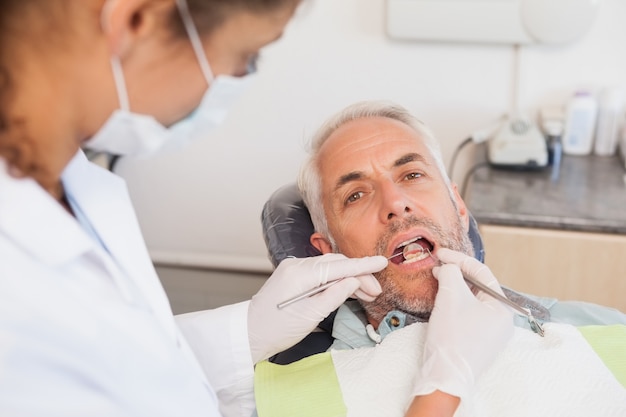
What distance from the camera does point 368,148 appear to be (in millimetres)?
1483

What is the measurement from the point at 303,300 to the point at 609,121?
133 centimetres

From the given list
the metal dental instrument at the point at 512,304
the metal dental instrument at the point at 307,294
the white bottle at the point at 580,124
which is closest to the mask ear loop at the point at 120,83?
the metal dental instrument at the point at 307,294

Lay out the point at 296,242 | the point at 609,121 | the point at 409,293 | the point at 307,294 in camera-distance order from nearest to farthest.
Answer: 1. the point at 307,294
2. the point at 409,293
3. the point at 296,242
4. the point at 609,121

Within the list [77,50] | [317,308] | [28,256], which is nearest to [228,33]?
[77,50]

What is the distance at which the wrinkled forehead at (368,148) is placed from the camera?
1.47m

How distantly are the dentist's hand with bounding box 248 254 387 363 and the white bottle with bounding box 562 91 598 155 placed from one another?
111 cm

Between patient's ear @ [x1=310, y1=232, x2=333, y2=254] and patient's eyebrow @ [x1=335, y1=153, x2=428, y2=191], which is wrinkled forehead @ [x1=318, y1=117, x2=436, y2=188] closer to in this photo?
patient's eyebrow @ [x1=335, y1=153, x2=428, y2=191]

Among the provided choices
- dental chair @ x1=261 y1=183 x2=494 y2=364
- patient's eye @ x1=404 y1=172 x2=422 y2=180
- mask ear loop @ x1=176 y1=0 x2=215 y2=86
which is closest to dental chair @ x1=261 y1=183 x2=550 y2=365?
dental chair @ x1=261 y1=183 x2=494 y2=364

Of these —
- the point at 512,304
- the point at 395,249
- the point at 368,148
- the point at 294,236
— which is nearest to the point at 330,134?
the point at 368,148

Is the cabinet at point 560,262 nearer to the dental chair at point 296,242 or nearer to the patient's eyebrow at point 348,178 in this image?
the dental chair at point 296,242

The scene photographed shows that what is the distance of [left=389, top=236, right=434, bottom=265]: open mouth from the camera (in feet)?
4.48

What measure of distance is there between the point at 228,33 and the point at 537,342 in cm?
85

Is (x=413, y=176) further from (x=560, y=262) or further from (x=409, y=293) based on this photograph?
(x=560, y=262)

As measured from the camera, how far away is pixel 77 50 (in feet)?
2.20
